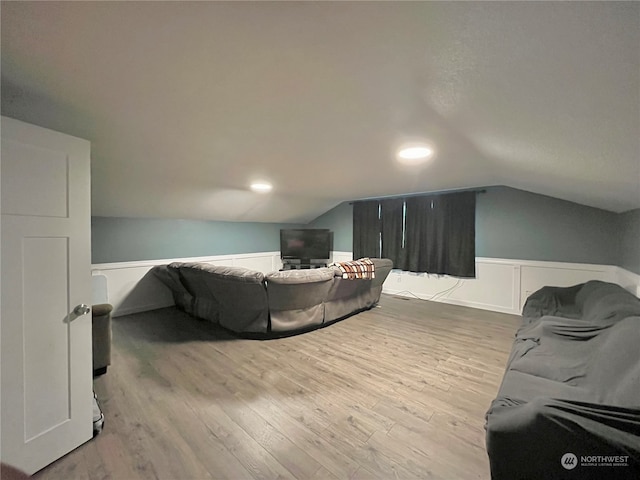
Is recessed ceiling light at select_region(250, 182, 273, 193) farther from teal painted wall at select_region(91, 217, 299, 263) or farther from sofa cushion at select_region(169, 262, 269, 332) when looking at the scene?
teal painted wall at select_region(91, 217, 299, 263)

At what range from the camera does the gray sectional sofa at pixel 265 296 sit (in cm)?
301

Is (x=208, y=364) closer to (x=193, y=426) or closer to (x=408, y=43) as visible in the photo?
(x=193, y=426)

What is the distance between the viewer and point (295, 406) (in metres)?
1.91

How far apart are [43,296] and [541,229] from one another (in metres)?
5.69

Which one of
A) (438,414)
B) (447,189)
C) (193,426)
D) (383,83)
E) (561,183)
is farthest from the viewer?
(447,189)

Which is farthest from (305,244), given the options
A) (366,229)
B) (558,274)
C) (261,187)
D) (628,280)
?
(628,280)

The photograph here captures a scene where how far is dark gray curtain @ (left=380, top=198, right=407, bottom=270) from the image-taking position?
5297 millimetres

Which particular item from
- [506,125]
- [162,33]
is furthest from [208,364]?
[506,125]

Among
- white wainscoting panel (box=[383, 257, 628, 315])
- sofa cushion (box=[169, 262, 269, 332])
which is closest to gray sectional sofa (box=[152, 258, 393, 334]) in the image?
sofa cushion (box=[169, 262, 269, 332])

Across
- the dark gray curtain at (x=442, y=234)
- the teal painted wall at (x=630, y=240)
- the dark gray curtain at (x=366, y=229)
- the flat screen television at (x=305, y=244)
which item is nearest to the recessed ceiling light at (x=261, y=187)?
the flat screen television at (x=305, y=244)

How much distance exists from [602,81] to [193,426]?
2738 millimetres

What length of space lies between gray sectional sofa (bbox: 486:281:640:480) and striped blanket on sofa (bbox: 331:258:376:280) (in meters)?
1.93

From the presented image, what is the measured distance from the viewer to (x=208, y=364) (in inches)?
99.0

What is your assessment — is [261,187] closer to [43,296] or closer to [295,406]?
[43,296]
